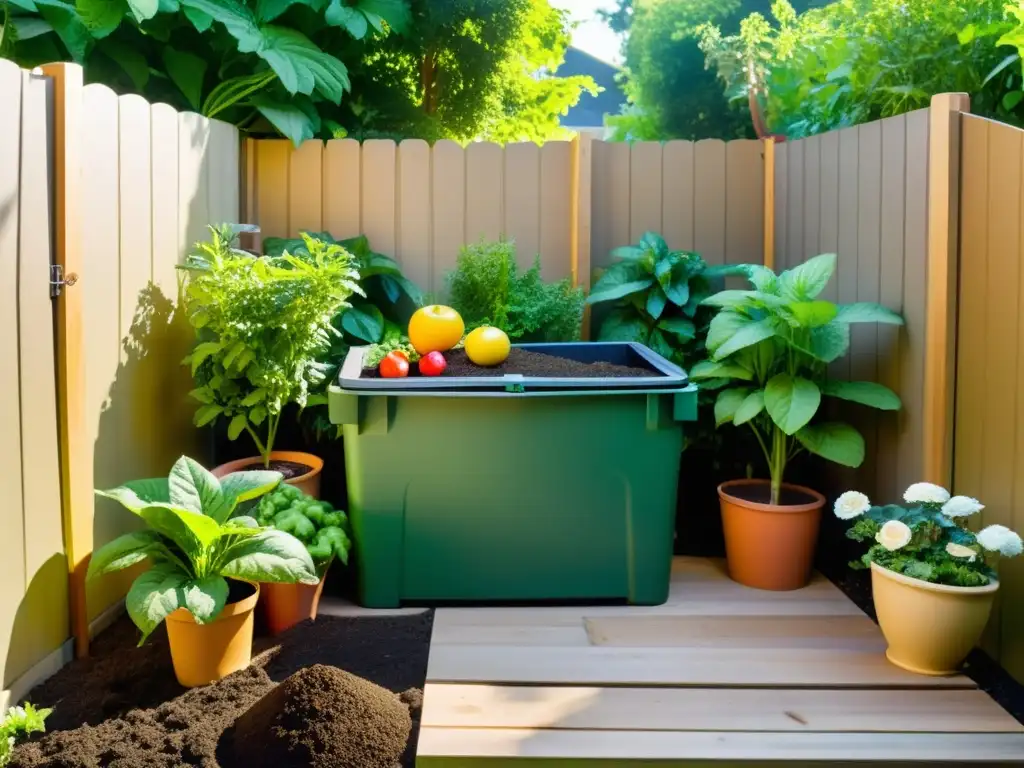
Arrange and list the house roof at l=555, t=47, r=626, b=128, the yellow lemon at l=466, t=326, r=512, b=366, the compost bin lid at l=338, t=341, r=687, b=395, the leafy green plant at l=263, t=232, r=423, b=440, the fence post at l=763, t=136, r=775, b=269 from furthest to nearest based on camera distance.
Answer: the house roof at l=555, t=47, r=626, b=128 < the fence post at l=763, t=136, r=775, b=269 < the leafy green plant at l=263, t=232, r=423, b=440 < the yellow lemon at l=466, t=326, r=512, b=366 < the compost bin lid at l=338, t=341, r=687, b=395

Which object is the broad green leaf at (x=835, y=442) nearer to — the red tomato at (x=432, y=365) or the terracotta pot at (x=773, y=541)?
the terracotta pot at (x=773, y=541)

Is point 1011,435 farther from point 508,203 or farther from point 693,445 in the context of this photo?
point 508,203

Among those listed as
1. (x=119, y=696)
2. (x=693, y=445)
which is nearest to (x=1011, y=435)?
(x=693, y=445)

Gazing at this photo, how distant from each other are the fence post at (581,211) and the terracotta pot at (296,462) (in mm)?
1311

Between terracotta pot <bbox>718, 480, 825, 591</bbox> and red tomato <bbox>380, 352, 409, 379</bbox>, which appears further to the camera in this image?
terracotta pot <bbox>718, 480, 825, 591</bbox>

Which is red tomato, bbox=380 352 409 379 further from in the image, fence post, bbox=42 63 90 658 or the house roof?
the house roof

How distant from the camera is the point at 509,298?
367cm

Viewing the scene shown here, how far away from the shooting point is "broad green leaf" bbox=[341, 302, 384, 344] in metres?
3.55

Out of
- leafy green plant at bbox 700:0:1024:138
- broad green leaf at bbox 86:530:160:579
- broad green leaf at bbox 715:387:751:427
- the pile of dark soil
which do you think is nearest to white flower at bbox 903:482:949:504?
broad green leaf at bbox 715:387:751:427

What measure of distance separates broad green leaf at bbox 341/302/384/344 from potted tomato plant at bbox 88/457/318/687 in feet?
3.83

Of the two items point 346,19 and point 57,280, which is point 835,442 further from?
point 346,19

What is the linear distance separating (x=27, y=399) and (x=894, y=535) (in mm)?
2229

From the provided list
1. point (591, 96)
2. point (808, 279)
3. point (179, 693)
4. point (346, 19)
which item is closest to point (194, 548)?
point (179, 693)

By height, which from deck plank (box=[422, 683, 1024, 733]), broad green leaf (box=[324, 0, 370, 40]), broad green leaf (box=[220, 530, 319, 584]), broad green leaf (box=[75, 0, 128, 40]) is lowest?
deck plank (box=[422, 683, 1024, 733])
